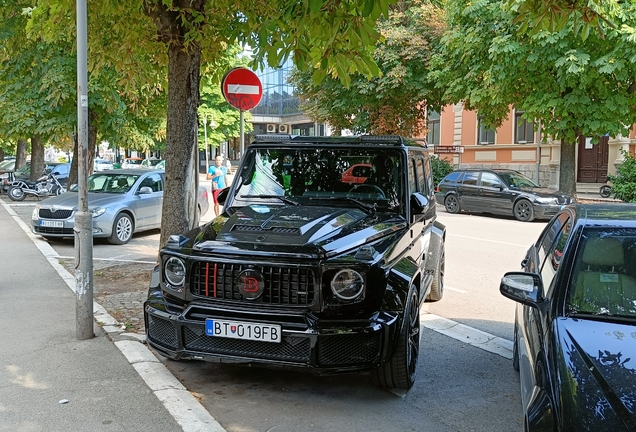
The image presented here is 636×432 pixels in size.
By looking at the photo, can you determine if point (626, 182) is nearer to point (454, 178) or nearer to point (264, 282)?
point (454, 178)

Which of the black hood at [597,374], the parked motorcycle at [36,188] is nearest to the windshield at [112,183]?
the black hood at [597,374]

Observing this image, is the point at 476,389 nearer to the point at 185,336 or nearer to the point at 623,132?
the point at 185,336

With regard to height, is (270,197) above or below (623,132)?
below

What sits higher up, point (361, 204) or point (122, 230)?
point (361, 204)

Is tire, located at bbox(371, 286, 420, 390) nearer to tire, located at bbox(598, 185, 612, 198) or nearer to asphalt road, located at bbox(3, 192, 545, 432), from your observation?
asphalt road, located at bbox(3, 192, 545, 432)

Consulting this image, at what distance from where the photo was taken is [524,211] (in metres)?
18.5

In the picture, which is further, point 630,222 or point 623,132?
point 623,132

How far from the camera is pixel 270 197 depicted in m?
5.53

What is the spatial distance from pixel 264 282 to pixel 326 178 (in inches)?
63.3

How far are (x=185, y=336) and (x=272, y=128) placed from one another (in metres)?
64.8

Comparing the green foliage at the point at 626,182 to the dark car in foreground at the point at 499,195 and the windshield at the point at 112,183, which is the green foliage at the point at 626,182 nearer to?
the dark car in foreground at the point at 499,195

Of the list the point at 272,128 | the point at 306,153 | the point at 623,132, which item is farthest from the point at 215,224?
the point at 272,128

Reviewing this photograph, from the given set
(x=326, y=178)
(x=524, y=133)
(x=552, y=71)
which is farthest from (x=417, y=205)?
(x=524, y=133)

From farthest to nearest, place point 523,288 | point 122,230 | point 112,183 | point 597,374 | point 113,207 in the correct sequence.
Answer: point 112,183 < point 122,230 < point 113,207 < point 523,288 < point 597,374
